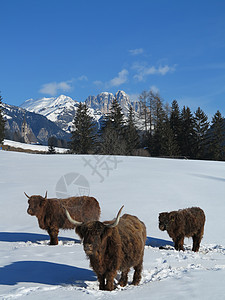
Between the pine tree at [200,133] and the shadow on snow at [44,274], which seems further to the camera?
the pine tree at [200,133]

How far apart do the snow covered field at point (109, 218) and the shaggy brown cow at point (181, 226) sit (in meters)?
0.35

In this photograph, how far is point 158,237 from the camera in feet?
31.5

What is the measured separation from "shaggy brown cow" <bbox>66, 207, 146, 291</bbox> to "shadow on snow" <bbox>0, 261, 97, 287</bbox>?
58 cm

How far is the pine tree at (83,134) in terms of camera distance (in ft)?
142

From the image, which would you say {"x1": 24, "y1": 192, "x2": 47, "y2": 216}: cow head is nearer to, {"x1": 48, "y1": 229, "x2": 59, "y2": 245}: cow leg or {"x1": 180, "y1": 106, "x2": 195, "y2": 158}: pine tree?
{"x1": 48, "y1": 229, "x2": 59, "y2": 245}: cow leg

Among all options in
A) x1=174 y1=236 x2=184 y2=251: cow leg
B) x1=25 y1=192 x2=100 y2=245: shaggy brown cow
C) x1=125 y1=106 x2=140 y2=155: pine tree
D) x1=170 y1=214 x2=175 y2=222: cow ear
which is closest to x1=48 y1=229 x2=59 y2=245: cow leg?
x1=25 y1=192 x2=100 y2=245: shaggy brown cow

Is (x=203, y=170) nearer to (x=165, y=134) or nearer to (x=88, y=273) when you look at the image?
(x=88, y=273)

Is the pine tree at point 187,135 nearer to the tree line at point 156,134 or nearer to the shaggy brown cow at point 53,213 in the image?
the tree line at point 156,134

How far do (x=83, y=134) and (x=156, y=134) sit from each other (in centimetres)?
1191

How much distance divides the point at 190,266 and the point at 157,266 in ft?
2.21

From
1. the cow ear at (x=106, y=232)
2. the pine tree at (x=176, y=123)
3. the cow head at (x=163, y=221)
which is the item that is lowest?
the cow head at (x=163, y=221)

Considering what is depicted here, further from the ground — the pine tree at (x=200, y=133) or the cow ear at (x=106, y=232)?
the pine tree at (x=200, y=133)

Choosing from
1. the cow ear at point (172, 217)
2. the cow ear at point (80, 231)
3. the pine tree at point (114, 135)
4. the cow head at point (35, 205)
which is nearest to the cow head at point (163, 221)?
the cow ear at point (172, 217)

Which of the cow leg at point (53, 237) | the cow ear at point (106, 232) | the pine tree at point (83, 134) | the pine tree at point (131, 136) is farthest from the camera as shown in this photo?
the pine tree at point (131, 136)
